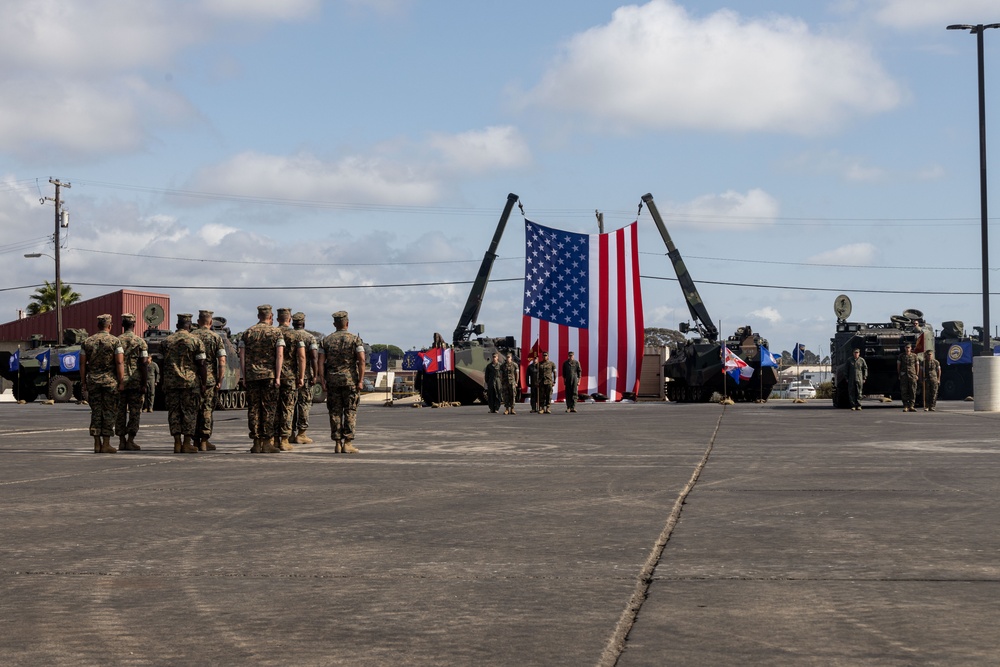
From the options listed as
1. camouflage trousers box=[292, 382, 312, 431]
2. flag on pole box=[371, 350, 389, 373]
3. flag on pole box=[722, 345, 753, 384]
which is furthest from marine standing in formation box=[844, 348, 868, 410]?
flag on pole box=[371, 350, 389, 373]

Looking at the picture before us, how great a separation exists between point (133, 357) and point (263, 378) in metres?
1.88

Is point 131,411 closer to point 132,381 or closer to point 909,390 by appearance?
point 132,381

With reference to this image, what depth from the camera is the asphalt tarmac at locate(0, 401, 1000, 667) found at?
4.32m

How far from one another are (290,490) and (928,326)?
1234 inches

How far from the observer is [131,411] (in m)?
15.7

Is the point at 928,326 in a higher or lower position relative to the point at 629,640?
higher

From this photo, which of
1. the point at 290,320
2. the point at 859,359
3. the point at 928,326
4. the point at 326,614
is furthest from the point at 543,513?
the point at 928,326

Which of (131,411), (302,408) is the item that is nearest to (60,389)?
(302,408)

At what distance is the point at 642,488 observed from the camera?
986 centimetres

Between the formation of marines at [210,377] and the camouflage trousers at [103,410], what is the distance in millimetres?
12

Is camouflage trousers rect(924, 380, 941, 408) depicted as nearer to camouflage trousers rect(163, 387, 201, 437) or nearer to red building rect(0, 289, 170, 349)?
camouflage trousers rect(163, 387, 201, 437)

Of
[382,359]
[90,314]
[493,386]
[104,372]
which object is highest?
[90,314]

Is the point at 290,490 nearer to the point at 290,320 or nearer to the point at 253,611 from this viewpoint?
the point at 253,611

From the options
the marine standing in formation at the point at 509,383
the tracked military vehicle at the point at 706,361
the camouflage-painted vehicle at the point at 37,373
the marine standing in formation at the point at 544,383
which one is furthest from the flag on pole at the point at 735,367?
the camouflage-painted vehicle at the point at 37,373
